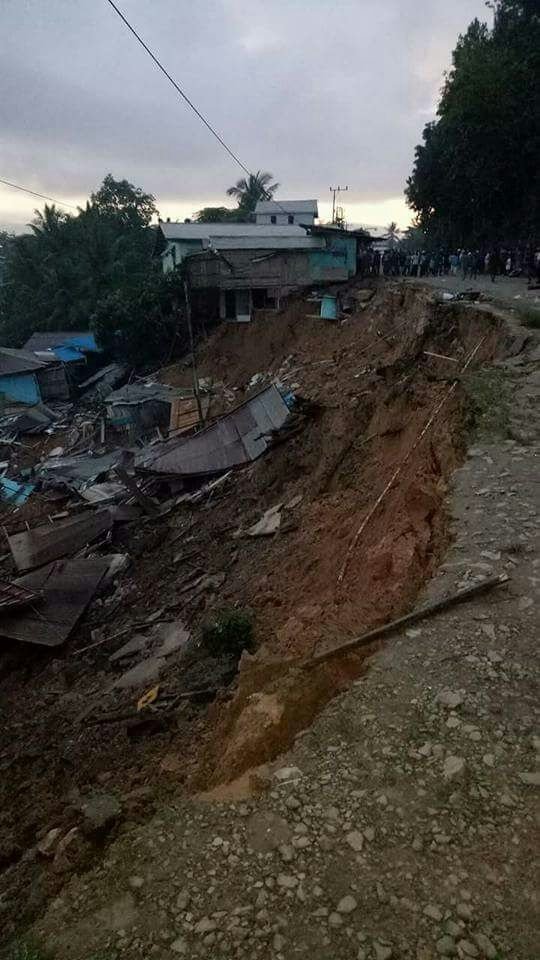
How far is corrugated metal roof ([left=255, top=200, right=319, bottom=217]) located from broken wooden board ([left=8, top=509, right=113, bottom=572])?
32898mm

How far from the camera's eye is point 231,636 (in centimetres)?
626

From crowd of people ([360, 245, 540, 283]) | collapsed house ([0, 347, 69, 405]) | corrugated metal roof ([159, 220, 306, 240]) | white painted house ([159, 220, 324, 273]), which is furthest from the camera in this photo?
corrugated metal roof ([159, 220, 306, 240])

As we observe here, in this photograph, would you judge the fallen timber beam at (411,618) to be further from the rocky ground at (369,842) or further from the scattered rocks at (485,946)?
the scattered rocks at (485,946)

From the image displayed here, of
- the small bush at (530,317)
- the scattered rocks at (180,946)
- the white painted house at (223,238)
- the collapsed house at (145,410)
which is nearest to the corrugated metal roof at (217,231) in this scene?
the white painted house at (223,238)

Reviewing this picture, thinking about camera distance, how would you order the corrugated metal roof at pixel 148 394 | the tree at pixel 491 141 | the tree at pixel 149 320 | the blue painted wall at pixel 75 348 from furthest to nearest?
the blue painted wall at pixel 75 348, the tree at pixel 149 320, the corrugated metal roof at pixel 148 394, the tree at pixel 491 141

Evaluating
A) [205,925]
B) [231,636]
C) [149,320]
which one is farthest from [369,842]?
[149,320]

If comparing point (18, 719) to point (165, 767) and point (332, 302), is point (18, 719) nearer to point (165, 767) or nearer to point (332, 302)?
point (165, 767)

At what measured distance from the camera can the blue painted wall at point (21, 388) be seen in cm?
2720

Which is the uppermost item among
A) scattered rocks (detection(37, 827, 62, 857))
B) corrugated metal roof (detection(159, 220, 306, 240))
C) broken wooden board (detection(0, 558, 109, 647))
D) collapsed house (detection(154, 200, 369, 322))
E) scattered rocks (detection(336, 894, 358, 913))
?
corrugated metal roof (detection(159, 220, 306, 240))

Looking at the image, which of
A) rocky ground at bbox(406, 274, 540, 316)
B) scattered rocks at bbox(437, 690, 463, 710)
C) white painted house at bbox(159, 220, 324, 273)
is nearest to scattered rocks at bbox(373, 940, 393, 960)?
scattered rocks at bbox(437, 690, 463, 710)

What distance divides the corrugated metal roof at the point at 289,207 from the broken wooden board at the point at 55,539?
3290 centimetres

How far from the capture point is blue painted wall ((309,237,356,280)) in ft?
75.6

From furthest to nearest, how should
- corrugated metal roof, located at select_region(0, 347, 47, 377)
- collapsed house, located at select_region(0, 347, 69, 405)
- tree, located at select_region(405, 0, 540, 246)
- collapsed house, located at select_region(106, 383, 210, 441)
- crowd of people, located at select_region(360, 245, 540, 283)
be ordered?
collapsed house, located at select_region(0, 347, 69, 405) < corrugated metal roof, located at select_region(0, 347, 47, 377) < crowd of people, located at select_region(360, 245, 540, 283) < collapsed house, located at select_region(106, 383, 210, 441) < tree, located at select_region(405, 0, 540, 246)

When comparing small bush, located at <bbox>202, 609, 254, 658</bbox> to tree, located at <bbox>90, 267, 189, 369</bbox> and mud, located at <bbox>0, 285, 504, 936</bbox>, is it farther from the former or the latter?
tree, located at <bbox>90, 267, 189, 369</bbox>
